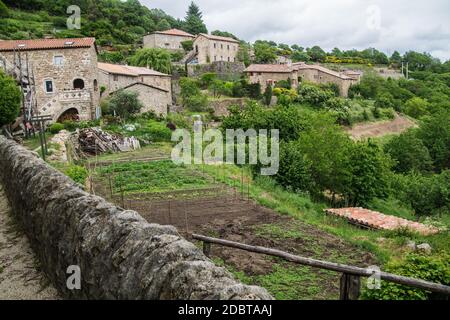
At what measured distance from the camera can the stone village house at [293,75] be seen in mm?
65625

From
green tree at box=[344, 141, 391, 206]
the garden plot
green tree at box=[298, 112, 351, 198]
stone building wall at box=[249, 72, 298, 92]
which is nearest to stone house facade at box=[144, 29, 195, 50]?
stone building wall at box=[249, 72, 298, 92]

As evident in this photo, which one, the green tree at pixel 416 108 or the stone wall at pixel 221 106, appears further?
the green tree at pixel 416 108

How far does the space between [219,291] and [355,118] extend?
189ft

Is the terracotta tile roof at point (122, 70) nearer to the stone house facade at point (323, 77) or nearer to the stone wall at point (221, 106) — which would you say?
the stone wall at point (221, 106)

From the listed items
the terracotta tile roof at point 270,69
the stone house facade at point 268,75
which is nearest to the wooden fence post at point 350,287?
the stone house facade at point 268,75

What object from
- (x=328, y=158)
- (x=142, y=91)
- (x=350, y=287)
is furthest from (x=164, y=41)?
(x=350, y=287)

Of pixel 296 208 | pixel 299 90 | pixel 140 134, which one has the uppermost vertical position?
pixel 299 90

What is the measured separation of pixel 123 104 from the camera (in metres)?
38.4

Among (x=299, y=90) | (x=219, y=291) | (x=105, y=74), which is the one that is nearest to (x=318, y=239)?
(x=219, y=291)

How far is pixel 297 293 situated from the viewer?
950 centimetres

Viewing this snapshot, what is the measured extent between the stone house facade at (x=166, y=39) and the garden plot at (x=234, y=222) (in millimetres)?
62122

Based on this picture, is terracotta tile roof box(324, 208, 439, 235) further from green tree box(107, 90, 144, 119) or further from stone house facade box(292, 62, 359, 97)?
stone house facade box(292, 62, 359, 97)

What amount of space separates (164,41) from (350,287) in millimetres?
81578

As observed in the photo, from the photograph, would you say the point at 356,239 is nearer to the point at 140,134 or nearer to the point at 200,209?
the point at 200,209
